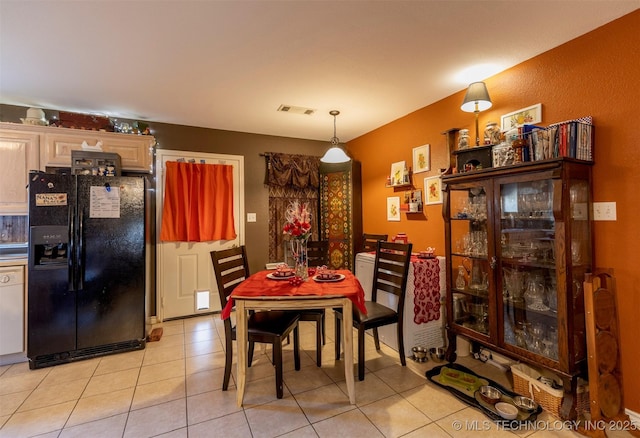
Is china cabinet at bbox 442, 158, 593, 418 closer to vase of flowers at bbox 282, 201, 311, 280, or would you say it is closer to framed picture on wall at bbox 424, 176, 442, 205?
framed picture on wall at bbox 424, 176, 442, 205

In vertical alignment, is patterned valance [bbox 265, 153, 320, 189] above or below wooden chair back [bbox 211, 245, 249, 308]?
above

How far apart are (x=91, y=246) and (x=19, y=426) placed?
54.7 inches

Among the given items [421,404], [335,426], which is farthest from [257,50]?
[421,404]

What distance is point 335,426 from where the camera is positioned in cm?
175

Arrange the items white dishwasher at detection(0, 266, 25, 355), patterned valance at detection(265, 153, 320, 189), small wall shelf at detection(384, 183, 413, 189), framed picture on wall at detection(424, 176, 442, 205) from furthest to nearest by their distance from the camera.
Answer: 1. patterned valance at detection(265, 153, 320, 189)
2. small wall shelf at detection(384, 183, 413, 189)
3. framed picture on wall at detection(424, 176, 442, 205)
4. white dishwasher at detection(0, 266, 25, 355)

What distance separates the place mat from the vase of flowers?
131 cm

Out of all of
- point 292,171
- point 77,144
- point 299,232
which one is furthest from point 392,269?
Answer: point 77,144

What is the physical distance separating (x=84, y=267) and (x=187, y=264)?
1200mm

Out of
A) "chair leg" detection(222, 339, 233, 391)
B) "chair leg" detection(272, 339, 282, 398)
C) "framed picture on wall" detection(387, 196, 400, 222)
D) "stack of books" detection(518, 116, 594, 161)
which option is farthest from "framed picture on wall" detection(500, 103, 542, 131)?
"chair leg" detection(222, 339, 233, 391)

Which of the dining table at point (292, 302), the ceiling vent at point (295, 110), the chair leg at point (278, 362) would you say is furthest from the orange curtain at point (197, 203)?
the chair leg at point (278, 362)

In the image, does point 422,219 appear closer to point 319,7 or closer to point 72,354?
point 319,7

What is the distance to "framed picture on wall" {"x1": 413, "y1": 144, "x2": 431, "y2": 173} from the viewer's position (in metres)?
3.15

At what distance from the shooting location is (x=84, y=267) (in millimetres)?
2646

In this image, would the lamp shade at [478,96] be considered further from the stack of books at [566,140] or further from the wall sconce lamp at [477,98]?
the stack of books at [566,140]
